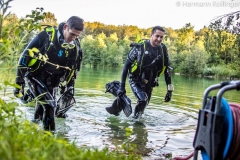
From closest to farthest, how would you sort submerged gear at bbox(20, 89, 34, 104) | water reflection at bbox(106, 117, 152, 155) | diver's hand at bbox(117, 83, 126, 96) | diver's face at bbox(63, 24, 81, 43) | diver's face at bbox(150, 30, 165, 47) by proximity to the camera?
water reflection at bbox(106, 117, 152, 155) → diver's face at bbox(63, 24, 81, 43) → submerged gear at bbox(20, 89, 34, 104) → diver's face at bbox(150, 30, 165, 47) → diver's hand at bbox(117, 83, 126, 96)

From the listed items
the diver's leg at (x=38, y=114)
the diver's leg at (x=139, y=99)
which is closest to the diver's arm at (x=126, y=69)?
the diver's leg at (x=139, y=99)

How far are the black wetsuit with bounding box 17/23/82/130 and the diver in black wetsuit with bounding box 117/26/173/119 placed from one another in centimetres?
210

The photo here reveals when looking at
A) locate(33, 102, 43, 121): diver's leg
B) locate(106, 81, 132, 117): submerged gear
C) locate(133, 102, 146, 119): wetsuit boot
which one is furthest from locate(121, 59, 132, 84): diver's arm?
locate(33, 102, 43, 121): diver's leg

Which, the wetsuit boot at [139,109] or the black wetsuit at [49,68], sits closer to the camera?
the black wetsuit at [49,68]

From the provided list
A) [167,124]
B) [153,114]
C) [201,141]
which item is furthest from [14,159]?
[153,114]

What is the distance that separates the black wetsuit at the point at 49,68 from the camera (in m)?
6.48

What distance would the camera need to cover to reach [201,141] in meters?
3.42

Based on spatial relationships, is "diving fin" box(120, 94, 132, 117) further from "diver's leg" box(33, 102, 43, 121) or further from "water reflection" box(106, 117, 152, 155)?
"diver's leg" box(33, 102, 43, 121)

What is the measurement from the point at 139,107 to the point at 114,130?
186 centimetres

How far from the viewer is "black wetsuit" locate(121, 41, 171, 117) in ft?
28.7

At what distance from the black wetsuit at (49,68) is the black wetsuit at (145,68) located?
2.10 m

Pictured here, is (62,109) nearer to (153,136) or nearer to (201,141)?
(153,136)

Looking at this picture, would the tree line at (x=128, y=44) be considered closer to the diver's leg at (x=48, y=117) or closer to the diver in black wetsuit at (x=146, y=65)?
the diver in black wetsuit at (x=146, y=65)

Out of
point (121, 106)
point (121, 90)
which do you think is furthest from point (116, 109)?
point (121, 90)
